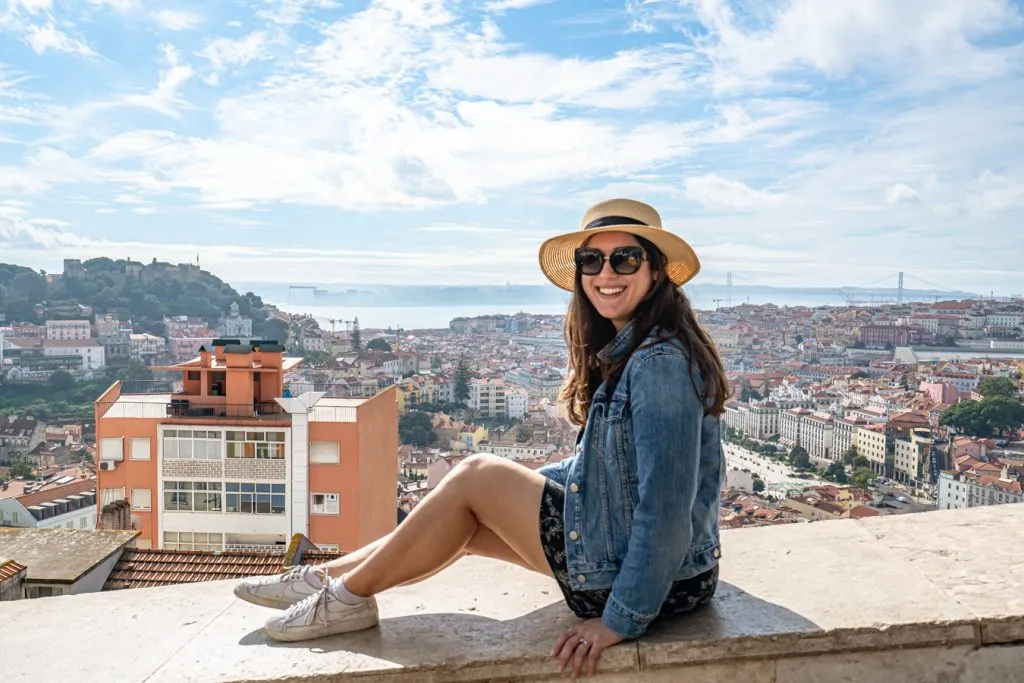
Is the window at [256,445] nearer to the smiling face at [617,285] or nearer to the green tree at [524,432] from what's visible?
the smiling face at [617,285]

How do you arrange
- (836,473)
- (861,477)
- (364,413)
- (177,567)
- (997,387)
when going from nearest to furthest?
(177,567), (364,413), (861,477), (836,473), (997,387)

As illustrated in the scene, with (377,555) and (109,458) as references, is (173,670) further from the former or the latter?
(109,458)

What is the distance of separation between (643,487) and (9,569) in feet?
10.9

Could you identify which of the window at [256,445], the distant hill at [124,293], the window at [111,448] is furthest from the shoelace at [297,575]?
the distant hill at [124,293]

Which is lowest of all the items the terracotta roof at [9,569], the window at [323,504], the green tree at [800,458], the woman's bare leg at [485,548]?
the green tree at [800,458]

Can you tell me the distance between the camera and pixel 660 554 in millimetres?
1088

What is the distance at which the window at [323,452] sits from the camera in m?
11.5

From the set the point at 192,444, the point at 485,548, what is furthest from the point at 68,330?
the point at 485,548

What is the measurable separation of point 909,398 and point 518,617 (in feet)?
97.6

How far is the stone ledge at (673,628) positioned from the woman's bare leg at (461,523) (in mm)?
109

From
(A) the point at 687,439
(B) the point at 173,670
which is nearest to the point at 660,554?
(A) the point at 687,439

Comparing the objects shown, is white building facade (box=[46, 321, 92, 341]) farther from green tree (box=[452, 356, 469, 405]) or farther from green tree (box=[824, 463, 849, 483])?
green tree (box=[824, 463, 849, 483])

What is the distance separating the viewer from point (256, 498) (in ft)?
36.7

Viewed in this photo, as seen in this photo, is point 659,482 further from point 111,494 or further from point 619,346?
point 111,494
